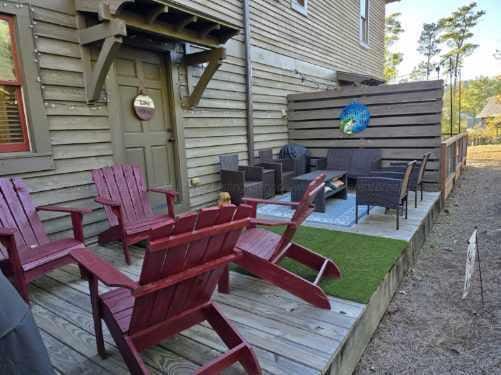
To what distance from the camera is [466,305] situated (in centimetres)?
256

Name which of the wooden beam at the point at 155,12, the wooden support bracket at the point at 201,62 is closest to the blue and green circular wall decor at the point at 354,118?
the wooden support bracket at the point at 201,62

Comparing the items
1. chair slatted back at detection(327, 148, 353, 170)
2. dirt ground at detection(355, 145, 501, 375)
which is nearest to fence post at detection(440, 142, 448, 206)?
dirt ground at detection(355, 145, 501, 375)

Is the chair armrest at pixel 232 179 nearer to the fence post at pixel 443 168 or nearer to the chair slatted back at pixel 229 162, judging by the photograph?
the chair slatted back at pixel 229 162

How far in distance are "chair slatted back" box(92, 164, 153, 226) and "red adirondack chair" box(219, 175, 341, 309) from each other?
4.27 ft

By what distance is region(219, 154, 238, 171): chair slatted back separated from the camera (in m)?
4.89

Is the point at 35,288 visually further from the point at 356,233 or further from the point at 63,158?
the point at 356,233

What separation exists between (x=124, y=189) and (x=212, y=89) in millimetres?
2310

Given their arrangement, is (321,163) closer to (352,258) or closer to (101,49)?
(352,258)

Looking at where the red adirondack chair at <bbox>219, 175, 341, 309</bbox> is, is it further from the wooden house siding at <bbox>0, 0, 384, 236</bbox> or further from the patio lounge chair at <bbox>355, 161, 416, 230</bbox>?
the wooden house siding at <bbox>0, 0, 384, 236</bbox>

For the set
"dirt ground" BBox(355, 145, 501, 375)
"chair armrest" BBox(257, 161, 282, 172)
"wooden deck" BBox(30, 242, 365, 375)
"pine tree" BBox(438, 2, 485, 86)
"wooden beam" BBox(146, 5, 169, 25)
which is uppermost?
"pine tree" BBox(438, 2, 485, 86)

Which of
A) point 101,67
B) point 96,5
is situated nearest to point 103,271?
point 101,67

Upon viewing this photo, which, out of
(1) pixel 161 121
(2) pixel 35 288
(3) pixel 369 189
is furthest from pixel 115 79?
(3) pixel 369 189

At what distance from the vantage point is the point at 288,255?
2496 mm

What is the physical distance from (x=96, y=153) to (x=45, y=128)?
53cm
